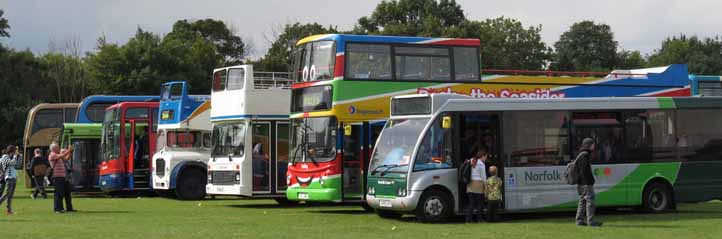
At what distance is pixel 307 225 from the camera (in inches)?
819

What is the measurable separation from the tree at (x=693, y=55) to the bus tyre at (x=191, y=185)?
69218mm

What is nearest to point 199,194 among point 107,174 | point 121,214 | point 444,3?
point 107,174

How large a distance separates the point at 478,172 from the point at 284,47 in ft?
174

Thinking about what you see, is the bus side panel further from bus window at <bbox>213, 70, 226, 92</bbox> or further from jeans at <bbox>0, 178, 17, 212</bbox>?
jeans at <bbox>0, 178, 17, 212</bbox>

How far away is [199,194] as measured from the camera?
32.5 m

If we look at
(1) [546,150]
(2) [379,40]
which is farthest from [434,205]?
(2) [379,40]

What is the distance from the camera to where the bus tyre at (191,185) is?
32.3 metres

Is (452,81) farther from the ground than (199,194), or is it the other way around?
(452,81)

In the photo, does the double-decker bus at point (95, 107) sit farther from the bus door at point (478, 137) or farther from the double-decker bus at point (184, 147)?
the bus door at point (478, 137)

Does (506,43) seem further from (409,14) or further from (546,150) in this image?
(546,150)

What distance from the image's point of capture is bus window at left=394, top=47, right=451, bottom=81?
24.9 meters

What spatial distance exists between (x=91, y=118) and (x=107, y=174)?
4896mm

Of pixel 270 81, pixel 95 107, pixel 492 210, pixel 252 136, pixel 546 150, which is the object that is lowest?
pixel 492 210

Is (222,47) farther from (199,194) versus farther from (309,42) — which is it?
(309,42)
